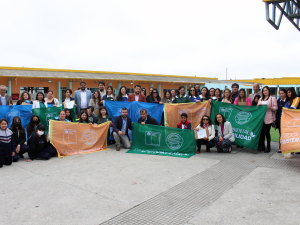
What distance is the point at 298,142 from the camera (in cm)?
558

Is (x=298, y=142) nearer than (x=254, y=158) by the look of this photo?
Yes

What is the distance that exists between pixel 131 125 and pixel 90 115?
1424 millimetres

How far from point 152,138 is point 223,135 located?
2.10 meters

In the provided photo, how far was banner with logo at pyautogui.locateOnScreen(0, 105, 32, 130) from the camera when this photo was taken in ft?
26.8

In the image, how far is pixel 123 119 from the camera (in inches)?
320

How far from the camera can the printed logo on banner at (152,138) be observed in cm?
730

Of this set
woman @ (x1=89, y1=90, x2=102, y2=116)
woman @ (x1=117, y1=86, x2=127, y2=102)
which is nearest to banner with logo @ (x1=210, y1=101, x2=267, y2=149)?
woman @ (x1=117, y1=86, x2=127, y2=102)

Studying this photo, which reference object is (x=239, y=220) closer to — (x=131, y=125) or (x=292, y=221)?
(x=292, y=221)

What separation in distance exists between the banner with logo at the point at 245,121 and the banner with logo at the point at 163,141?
143 centimetres

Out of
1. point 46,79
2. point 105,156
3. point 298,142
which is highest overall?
point 46,79

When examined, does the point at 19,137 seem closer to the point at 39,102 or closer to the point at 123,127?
the point at 39,102

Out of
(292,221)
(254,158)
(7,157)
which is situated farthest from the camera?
(254,158)

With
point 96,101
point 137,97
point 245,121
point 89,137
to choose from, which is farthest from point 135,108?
point 245,121

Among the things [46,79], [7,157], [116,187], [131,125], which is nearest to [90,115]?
[131,125]
